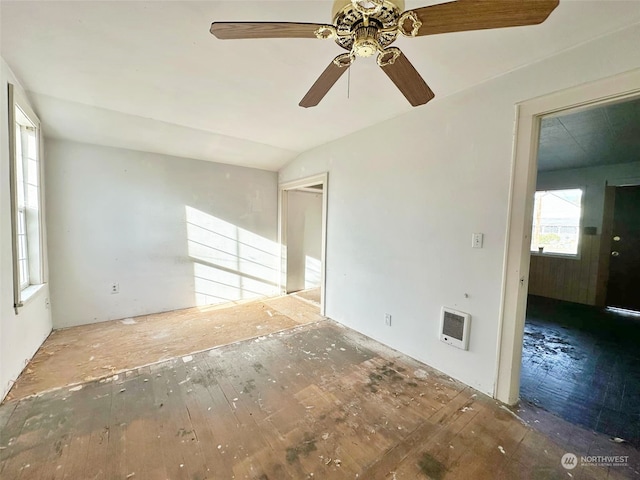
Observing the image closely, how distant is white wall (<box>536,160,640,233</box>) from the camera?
400 cm

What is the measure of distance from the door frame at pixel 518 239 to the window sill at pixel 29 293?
145 inches

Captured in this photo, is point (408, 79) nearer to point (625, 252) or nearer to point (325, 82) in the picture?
point (325, 82)

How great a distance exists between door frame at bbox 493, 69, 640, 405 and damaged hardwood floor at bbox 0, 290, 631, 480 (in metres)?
0.28

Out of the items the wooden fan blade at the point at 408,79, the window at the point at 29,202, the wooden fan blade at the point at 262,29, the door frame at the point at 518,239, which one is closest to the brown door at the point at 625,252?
the door frame at the point at 518,239

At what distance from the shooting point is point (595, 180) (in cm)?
426

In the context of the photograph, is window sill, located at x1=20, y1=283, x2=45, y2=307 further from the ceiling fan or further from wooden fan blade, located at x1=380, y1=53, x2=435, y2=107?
wooden fan blade, located at x1=380, y1=53, x2=435, y2=107

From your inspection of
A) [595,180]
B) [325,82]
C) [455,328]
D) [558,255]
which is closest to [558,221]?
[558,255]

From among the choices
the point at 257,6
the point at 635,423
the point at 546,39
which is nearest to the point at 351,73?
the point at 257,6

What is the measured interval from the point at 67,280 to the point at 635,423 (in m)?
5.26

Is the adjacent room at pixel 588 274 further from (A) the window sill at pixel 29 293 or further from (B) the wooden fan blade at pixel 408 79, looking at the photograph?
(A) the window sill at pixel 29 293

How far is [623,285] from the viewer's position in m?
4.03

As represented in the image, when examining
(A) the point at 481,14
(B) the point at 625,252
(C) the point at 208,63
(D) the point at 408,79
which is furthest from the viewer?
(B) the point at 625,252

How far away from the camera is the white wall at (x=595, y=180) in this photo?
400 cm

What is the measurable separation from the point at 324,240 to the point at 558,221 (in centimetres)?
442
